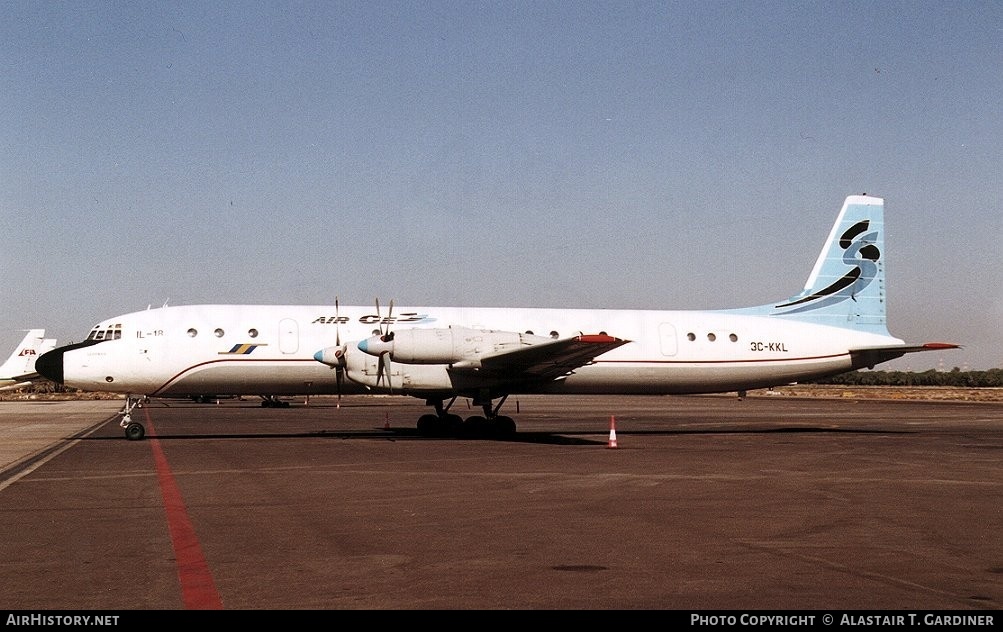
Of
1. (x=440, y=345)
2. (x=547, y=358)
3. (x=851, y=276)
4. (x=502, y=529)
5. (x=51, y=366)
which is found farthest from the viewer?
(x=851, y=276)

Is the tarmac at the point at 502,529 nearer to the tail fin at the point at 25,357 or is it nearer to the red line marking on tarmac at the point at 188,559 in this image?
the red line marking on tarmac at the point at 188,559

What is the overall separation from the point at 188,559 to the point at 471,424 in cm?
1731

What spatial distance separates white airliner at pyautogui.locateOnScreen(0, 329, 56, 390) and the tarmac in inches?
1919

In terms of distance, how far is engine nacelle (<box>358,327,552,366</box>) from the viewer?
2228cm

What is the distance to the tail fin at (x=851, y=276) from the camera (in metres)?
28.4

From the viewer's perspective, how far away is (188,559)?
782 centimetres

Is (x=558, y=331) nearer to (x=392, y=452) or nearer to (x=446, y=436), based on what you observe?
(x=446, y=436)

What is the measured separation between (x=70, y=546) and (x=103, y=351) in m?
16.1

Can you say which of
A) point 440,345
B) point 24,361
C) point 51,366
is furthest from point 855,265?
point 24,361

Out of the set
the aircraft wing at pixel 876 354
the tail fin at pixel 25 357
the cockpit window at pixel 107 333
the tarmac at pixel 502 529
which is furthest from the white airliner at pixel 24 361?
the aircraft wing at pixel 876 354

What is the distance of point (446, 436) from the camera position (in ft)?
81.1

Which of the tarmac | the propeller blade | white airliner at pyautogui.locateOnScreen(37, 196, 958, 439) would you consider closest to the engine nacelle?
white airliner at pyautogui.locateOnScreen(37, 196, 958, 439)

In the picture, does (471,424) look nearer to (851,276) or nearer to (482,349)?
(482,349)
